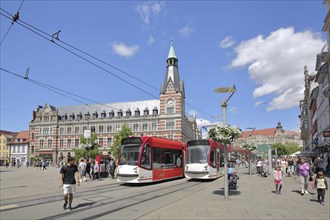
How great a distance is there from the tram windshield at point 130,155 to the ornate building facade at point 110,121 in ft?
164

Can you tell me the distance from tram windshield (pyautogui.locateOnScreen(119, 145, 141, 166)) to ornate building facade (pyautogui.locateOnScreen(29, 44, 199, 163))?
164 ft

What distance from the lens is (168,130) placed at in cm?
7125

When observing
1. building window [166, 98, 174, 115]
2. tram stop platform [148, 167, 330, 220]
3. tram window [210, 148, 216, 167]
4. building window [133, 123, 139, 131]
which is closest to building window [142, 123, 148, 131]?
building window [133, 123, 139, 131]

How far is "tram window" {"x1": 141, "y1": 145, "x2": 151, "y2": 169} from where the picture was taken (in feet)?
64.8

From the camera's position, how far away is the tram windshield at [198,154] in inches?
904

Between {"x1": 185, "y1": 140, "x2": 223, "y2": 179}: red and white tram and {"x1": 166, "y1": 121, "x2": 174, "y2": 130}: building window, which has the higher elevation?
{"x1": 166, "y1": 121, "x2": 174, "y2": 130}: building window

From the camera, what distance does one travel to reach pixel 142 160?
64.7 feet

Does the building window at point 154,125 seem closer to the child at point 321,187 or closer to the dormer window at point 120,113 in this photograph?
the dormer window at point 120,113

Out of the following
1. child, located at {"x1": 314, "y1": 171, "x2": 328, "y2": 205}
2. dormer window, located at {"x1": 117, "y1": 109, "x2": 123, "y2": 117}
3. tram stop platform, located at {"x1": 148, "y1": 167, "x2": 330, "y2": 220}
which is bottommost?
tram stop platform, located at {"x1": 148, "y1": 167, "x2": 330, "y2": 220}

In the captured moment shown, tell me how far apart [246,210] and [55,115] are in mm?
81302

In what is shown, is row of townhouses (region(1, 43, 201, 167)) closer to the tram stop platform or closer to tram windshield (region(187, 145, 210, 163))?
tram windshield (region(187, 145, 210, 163))

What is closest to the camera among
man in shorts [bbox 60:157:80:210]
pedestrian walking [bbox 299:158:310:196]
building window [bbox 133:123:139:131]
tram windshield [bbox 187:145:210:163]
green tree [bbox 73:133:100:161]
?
man in shorts [bbox 60:157:80:210]

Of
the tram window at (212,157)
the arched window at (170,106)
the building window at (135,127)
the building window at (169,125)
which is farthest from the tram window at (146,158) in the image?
the building window at (135,127)

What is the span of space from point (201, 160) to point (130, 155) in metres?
5.82
